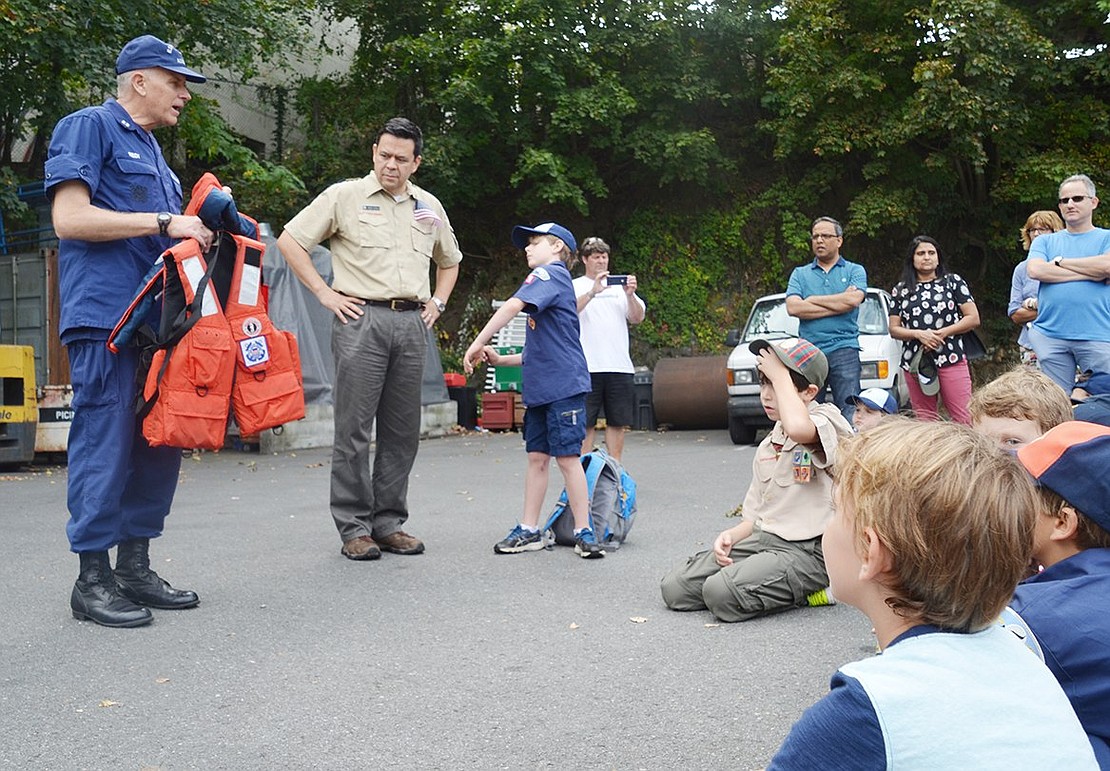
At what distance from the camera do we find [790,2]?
2127 cm

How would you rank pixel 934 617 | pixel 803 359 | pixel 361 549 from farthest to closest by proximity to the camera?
pixel 361 549
pixel 803 359
pixel 934 617

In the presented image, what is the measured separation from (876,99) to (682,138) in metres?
3.65

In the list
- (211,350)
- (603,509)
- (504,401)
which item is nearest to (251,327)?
(211,350)

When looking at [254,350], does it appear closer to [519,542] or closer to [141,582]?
[141,582]

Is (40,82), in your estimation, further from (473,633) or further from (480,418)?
(473,633)

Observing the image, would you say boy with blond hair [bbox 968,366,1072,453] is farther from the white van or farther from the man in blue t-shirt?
the white van

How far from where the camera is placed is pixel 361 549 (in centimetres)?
642

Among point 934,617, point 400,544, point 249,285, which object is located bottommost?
point 400,544

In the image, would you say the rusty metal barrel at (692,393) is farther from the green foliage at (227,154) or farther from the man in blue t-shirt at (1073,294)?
the man in blue t-shirt at (1073,294)

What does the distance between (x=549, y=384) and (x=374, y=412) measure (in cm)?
102

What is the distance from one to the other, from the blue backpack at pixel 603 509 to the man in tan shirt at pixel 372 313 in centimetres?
89

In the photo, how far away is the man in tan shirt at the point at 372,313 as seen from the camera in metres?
6.48

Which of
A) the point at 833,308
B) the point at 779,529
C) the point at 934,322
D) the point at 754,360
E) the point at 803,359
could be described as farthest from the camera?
the point at 754,360

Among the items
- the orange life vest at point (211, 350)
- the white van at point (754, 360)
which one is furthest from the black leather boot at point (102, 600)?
the white van at point (754, 360)
